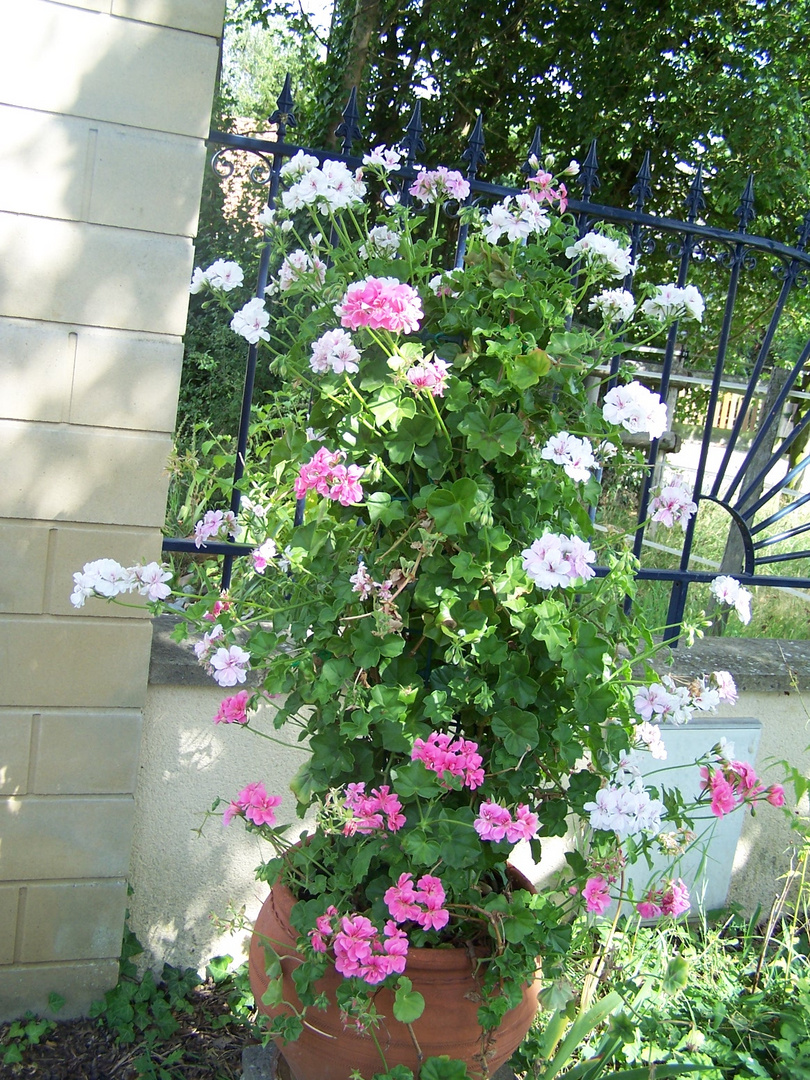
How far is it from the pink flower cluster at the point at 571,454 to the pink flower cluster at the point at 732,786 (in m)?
0.64

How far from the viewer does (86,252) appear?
1.92 meters

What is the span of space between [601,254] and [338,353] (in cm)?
54

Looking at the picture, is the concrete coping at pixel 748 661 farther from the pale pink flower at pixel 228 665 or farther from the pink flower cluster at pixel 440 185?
the pink flower cluster at pixel 440 185

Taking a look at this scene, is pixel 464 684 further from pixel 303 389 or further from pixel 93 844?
pixel 93 844

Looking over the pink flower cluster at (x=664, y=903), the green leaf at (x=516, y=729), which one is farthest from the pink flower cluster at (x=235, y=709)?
the pink flower cluster at (x=664, y=903)

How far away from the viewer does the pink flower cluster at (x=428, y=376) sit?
4.62 feet

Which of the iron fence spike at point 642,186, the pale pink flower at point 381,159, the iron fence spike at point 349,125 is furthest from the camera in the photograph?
the iron fence spike at point 642,186

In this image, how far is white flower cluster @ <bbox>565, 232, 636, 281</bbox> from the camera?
1642 millimetres

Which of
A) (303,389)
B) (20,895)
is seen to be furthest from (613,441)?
(20,895)

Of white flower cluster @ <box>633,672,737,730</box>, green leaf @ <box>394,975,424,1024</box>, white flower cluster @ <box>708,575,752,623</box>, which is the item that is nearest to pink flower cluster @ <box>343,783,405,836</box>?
green leaf @ <box>394,975,424,1024</box>

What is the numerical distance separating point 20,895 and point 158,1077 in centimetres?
50

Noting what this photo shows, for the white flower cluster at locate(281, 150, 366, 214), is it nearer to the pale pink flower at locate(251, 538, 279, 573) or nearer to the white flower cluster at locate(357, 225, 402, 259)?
the white flower cluster at locate(357, 225, 402, 259)

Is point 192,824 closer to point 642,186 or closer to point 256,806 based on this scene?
point 256,806

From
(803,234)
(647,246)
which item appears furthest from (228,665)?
(803,234)
